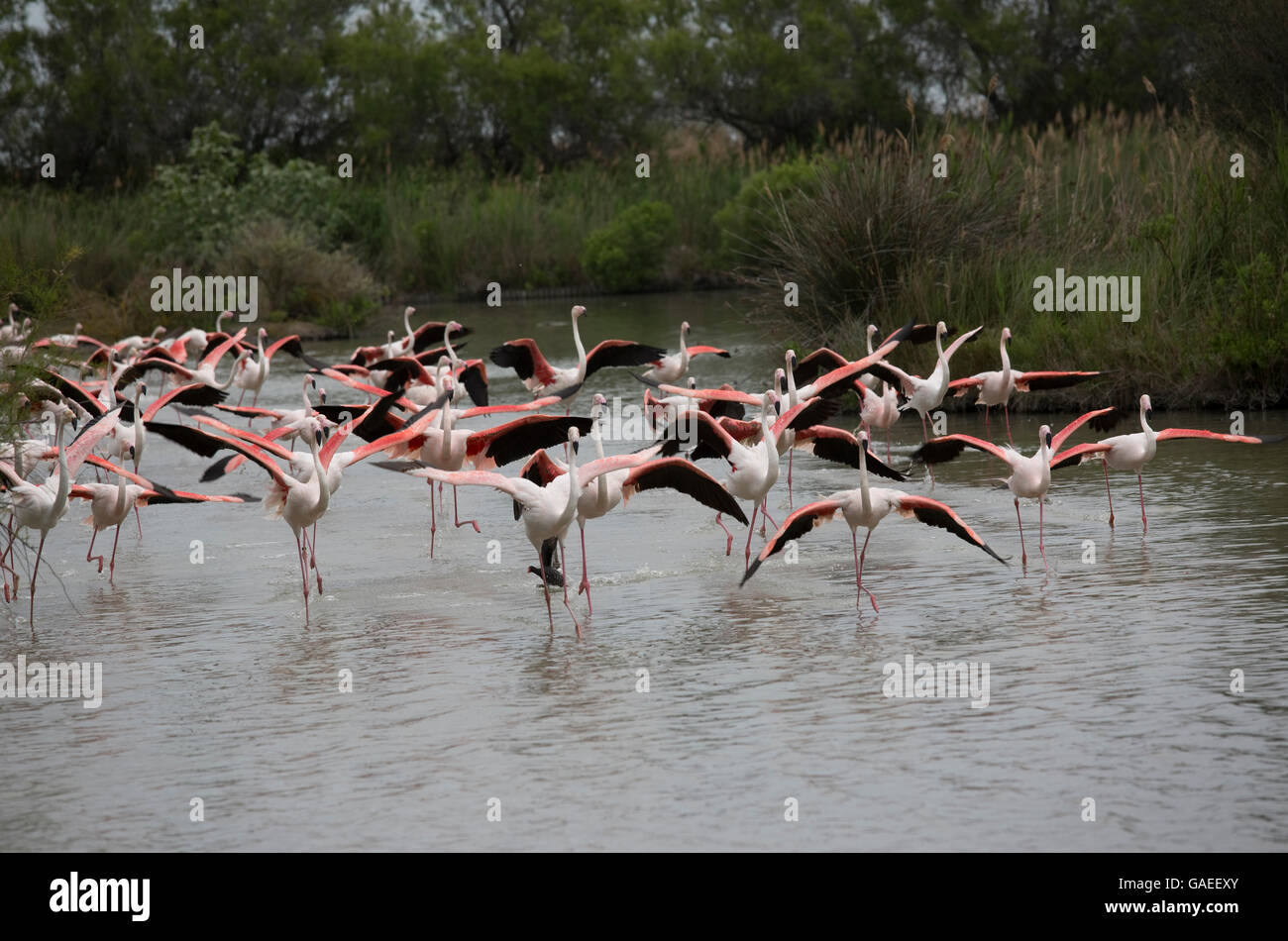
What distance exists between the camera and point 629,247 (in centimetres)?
2631

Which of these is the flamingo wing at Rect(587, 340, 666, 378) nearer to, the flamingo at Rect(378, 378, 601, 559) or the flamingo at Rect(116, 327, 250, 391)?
the flamingo at Rect(378, 378, 601, 559)

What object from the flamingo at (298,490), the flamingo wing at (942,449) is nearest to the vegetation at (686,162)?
the flamingo at (298,490)

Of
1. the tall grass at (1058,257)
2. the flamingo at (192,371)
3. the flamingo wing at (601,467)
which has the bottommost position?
the flamingo wing at (601,467)

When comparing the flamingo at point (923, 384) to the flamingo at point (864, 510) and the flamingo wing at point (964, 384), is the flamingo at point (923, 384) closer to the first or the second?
the flamingo wing at point (964, 384)

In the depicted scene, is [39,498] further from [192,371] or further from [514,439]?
[192,371]

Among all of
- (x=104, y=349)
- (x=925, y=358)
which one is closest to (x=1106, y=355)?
(x=925, y=358)

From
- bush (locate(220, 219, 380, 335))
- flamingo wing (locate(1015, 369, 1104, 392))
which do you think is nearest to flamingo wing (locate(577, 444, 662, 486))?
flamingo wing (locate(1015, 369, 1104, 392))

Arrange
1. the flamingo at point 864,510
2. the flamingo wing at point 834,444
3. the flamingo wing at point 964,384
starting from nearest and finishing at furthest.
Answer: the flamingo at point 864,510 < the flamingo wing at point 834,444 < the flamingo wing at point 964,384

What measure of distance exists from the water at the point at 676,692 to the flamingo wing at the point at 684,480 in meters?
0.47

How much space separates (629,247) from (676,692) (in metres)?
20.7

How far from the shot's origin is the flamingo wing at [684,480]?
7.55 meters

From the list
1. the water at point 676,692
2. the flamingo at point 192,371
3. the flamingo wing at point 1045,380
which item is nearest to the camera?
the water at point 676,692
